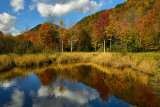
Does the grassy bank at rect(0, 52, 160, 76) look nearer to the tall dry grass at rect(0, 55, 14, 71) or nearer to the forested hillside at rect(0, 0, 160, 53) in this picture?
the tall dry grass at rect(0, 55, 14, 71)

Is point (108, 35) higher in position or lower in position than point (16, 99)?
higher

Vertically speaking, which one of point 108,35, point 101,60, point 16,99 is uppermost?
point 108,35

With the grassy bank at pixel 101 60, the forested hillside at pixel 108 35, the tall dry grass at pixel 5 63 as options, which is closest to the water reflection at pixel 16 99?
the tall dry grass at pixel 5 63

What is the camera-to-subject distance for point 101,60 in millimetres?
13672

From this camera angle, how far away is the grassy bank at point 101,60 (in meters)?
8.79

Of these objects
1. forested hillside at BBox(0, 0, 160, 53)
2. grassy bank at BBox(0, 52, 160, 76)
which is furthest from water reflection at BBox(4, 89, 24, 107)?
forested hillside at BBox(0, 0, 160, 53)

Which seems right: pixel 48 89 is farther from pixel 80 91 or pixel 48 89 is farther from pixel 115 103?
pixel 115 103

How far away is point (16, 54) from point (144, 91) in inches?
504

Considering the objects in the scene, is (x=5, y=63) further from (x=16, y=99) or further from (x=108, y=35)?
(x=108, y=35)

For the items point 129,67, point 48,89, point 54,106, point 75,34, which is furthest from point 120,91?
point 75,34

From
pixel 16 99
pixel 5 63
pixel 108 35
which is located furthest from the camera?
pixel 108 35

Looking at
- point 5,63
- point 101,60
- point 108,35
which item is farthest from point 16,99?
point 108,35

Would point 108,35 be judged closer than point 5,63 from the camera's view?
No

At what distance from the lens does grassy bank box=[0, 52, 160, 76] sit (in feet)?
28.8
